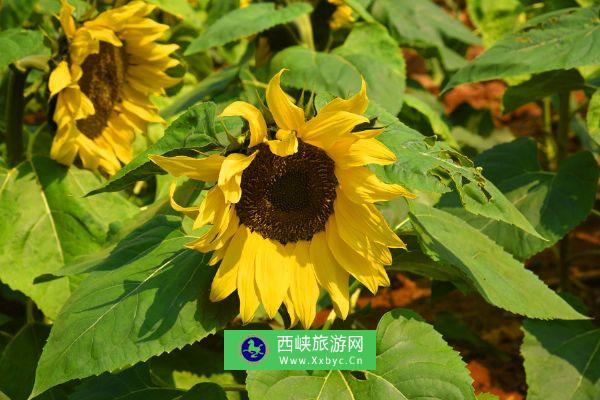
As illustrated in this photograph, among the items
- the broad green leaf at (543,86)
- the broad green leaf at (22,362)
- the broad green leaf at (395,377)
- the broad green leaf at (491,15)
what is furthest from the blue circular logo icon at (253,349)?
the broad green leaf at (491,15)

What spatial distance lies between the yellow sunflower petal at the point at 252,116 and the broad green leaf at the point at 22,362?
87 cm

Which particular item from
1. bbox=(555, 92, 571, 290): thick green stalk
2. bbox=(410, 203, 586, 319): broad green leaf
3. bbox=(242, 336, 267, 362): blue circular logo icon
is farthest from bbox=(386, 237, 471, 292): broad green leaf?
bbox=(555, 92, 571, 290): thick green stalk

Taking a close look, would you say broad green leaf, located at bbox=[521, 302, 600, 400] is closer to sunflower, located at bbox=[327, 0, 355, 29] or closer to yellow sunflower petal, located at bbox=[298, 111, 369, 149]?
yellow sunflower petal, located at bbox=[298, 111, 369, 149]

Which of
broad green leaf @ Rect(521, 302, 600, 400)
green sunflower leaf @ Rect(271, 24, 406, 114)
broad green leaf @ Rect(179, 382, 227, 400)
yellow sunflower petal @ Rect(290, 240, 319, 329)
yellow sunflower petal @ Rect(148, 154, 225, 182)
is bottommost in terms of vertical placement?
broad green leaf @ Rect(521, 302, 600, 400)

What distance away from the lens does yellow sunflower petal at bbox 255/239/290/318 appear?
54.3 inches

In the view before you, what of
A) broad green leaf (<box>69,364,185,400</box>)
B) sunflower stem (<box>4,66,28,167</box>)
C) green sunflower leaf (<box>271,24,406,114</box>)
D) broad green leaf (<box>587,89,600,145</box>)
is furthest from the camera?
green sunflower leaf (<box>271,24,406,114</box>)

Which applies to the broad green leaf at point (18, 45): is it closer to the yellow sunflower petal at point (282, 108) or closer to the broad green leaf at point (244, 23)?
the broad green leaf at point (244, 23)

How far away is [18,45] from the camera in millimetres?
1882

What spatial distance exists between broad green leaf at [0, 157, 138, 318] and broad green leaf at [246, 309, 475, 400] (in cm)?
69

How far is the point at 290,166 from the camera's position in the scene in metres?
1.42

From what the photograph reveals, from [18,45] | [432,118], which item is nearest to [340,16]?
[432,118]

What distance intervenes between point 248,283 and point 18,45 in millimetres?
872

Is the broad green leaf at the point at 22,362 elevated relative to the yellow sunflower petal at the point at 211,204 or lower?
lower

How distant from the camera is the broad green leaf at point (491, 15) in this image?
2.91 metres
